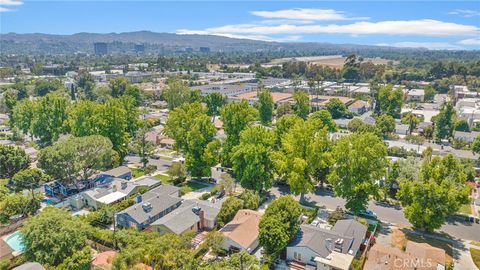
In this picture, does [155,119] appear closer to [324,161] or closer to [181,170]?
[181,170]

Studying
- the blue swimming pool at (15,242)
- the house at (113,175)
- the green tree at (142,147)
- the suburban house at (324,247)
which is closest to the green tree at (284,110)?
the green tree at (142,147)

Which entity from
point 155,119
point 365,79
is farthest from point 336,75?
point 155,119

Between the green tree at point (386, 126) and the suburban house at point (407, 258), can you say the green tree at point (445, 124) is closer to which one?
the green tree at point (386, 126)

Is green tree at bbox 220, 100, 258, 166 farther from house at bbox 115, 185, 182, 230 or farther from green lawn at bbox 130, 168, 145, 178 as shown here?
green lawn at bbox 130, 168, 145, 178

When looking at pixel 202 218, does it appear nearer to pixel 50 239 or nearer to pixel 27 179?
pixel 50 239

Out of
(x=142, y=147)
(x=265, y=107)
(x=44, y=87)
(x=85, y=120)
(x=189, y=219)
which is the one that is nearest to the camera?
(x=189, y=219)

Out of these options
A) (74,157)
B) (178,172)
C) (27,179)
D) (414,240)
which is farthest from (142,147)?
(414,240)
